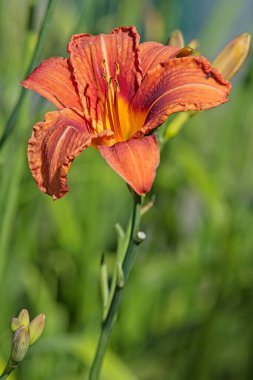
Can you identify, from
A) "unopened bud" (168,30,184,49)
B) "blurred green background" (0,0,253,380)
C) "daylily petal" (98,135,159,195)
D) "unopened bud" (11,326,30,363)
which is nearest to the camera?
"daylily petal" (98,135,159,195)

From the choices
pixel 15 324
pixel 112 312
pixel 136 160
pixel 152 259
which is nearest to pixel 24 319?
pixel 15 324

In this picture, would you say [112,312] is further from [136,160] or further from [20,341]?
[136,160]

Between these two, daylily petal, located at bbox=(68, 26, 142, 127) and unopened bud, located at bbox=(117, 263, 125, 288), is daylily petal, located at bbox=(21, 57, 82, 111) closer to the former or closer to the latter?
daylily petal, located at bbox=(68, 26, 142, 127)

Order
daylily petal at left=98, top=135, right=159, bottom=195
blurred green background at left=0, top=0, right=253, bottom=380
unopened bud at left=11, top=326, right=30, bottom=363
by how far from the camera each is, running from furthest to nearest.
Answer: blurred green background at left=0, top=0, right=253, bottom=380 → unopened bud at left=11, top=326, right=30, bottom=363 → daylily petal at left=98, top=135, right=159, bottom=195

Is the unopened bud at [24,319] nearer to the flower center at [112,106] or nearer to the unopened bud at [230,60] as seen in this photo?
the flower center at [112,106]

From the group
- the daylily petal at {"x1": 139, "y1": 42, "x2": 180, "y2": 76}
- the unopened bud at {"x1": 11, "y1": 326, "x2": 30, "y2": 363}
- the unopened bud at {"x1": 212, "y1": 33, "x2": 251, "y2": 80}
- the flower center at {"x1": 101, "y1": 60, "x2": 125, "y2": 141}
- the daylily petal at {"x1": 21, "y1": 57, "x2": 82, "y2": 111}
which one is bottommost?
the unopened bud at {"x1": 11, "y1": 326, "x2": 30, "y2": 363}

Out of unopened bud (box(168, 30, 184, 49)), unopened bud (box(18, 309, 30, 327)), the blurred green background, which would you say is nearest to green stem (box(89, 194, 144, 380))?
unopened bud (box(18, 309, 30, 327))

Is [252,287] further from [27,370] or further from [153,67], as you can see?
[153,67]

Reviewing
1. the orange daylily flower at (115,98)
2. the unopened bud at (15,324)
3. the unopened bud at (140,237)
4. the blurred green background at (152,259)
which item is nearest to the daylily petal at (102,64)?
the orange daylily flower at (115,98)
